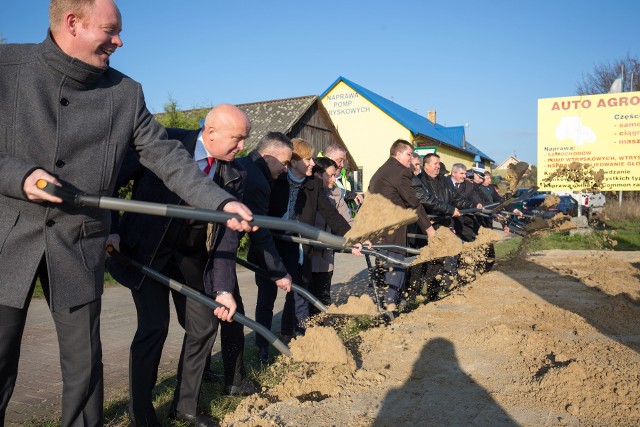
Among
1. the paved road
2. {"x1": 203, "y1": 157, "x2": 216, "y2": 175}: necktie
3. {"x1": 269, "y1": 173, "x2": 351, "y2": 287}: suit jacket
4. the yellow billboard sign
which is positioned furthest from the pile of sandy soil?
the yellow billboard sign

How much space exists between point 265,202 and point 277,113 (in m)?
20.9

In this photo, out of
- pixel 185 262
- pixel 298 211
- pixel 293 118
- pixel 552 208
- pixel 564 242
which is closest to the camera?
pixel 185 262

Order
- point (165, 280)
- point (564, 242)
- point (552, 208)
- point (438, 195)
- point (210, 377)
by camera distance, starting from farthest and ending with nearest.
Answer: point (564, 242) → point (552, 208) → point (438, 195) → point (210, 377) → point (165, 280)

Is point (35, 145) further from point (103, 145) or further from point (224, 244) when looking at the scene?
point (224, 244)

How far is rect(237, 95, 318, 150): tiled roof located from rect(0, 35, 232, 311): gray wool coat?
19695mm

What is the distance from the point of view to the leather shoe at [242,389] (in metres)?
4.02

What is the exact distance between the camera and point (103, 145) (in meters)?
2.55

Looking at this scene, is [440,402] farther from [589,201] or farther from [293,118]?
[293,118]

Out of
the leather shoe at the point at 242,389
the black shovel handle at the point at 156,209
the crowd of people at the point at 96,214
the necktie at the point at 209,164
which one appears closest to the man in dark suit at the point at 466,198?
the leather shoe at the point at 242,389

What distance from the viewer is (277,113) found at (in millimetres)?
24719

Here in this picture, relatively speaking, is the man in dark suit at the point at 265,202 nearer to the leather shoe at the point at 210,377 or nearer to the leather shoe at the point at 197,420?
the leather shoe at the point at 210,377

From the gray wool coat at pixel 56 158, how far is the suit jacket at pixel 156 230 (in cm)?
69

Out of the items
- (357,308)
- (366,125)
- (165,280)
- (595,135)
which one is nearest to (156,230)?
(165,280)

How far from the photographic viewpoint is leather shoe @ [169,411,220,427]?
342cm
